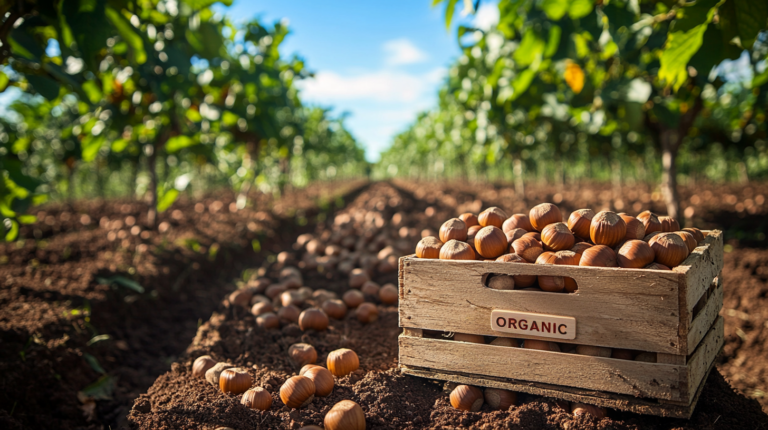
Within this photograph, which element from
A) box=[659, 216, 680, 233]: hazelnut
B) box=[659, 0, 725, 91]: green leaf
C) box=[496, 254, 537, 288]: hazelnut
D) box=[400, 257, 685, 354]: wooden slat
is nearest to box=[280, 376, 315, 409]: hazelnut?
box=[400, 257, 685, 354]: wooden slat

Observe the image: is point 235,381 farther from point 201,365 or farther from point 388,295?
point 388,295

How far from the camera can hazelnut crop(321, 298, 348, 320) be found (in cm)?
346

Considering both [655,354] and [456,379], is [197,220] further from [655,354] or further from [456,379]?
[655,354]

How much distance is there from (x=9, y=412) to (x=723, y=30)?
4491mm

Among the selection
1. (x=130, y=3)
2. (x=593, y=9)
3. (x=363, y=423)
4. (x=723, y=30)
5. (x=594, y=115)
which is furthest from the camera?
(x=594, y=115)

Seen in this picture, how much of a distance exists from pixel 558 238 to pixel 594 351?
1.87 feet

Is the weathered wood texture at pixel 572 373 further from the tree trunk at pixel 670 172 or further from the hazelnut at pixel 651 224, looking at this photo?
the tree trunk at pixel 670 172

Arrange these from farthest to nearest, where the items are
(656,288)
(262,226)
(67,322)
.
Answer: (262,226) < (67,322) < (656,288)

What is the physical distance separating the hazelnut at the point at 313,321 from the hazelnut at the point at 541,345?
158 cm

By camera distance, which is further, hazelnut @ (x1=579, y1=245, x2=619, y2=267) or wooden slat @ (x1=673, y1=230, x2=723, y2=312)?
hazelnut @ (x1=579, y1=245, x2=619, y2=267)

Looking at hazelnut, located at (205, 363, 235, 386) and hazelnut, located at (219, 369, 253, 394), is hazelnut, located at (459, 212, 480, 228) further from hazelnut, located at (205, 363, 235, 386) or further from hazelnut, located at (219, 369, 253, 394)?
hazelnut, located at (205, 363, 235, 386)

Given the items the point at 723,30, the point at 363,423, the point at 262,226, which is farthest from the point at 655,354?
the point at 262,226

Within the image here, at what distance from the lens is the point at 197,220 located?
27.1 ft

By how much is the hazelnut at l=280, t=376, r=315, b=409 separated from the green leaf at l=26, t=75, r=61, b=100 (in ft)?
7.49
